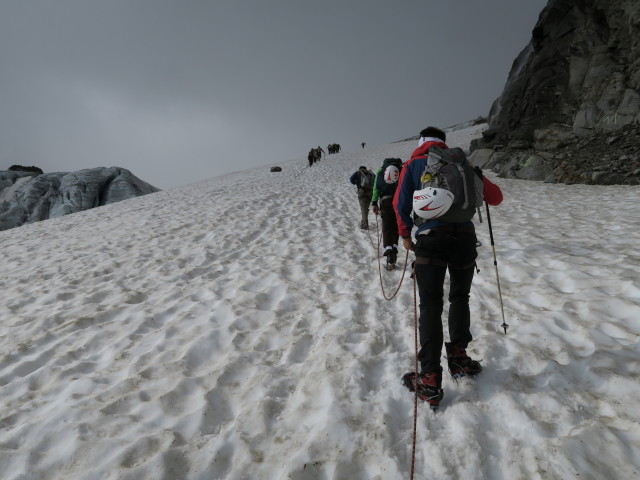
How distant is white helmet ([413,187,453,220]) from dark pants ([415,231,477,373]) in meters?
0.21

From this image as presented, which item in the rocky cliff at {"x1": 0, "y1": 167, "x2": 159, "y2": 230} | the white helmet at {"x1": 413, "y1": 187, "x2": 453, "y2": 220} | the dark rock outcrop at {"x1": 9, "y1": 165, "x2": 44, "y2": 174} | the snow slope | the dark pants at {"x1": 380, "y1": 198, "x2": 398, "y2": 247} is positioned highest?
the dark rock outcrop at {"x1": 9, "y1": 165, "x2": 44, "y2": 174}

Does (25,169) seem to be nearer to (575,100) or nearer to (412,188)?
(412,188)

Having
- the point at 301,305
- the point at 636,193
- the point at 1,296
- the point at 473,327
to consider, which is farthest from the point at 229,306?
the point at 636,193

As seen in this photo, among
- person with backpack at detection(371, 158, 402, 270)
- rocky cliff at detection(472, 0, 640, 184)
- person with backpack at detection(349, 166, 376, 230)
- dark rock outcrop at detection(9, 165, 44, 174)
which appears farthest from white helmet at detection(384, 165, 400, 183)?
dark rock outcrop at detection(9, 165, 44, 174)

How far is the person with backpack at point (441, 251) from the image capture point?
295 centimetres

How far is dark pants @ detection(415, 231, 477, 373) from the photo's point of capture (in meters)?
2.95

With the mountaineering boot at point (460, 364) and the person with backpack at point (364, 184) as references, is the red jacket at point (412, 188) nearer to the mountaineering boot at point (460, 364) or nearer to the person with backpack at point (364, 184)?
the mountaineering boot at point (460, 364)

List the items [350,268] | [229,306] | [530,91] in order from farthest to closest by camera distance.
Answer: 1. [530,91]
2. [350,268]
3. [229,306]

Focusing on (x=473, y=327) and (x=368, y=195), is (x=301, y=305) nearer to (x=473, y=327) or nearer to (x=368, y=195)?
(x=473, y=327)

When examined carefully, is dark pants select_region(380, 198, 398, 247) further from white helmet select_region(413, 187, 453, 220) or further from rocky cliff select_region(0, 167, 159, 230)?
rocky cliff select_region(0, 167, 159, 230)

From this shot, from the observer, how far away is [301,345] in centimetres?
421

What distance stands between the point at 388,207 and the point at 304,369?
453cm

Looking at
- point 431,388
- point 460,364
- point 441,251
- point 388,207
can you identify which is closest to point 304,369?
point 431,388

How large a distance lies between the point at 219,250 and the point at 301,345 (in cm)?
480
